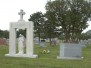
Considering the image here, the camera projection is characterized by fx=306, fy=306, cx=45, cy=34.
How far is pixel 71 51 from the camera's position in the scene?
69.3ft

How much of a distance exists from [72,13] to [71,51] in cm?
3052

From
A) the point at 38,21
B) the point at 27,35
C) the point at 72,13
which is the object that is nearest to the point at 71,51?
the point at 27,35

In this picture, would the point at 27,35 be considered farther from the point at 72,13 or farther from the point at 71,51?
the point at 72,13

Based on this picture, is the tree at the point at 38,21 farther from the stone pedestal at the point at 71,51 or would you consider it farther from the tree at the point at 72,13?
the stone pedestal at the point at 71,51

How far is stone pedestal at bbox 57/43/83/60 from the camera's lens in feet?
68.8

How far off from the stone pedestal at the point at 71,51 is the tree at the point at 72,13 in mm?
29259

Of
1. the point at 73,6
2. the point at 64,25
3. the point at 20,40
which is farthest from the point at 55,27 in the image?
the point at 20,40

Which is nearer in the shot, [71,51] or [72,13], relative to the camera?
[71,51]

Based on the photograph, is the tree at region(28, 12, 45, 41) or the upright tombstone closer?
the upright tombstone

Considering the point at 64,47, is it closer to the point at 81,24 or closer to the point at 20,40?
the point at 20,40

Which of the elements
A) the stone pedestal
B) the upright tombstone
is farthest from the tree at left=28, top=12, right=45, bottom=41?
the stone pedestal

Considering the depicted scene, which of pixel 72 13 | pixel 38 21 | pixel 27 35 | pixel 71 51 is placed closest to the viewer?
pixel 71 51

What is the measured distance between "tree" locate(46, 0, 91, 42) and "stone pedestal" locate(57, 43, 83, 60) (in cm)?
2926

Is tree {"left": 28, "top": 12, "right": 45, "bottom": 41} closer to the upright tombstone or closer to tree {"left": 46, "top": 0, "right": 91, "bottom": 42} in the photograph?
tree {"left": 46, "top": 0, "right": 91, "bottom": 42}
